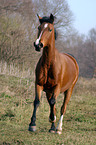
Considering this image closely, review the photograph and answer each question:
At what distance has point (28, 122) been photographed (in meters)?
6.95

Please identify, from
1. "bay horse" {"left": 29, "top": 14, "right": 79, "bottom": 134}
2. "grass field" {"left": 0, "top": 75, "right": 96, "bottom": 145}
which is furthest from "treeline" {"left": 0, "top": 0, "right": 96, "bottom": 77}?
"bay horse" {"left": 29, "top": 14, "right": 79, "bottom": 134}

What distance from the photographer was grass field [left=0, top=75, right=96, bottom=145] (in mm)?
4555

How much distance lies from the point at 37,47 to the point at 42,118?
4.20 meters

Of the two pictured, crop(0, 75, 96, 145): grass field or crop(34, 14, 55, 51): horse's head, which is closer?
crop(34, 14, 55, 51): horse's head

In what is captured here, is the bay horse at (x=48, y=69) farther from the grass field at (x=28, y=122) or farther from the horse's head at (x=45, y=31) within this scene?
the grass field at (x=28, y=122)

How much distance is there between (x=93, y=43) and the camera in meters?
46.0

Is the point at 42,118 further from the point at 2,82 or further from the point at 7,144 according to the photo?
the point at 2,82

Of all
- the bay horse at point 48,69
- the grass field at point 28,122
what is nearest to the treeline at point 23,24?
the grass field at point 28,122

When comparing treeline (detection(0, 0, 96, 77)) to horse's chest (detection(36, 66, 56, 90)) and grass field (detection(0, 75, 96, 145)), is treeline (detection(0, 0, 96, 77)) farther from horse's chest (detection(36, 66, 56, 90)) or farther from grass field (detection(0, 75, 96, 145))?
horse's chest (detection(36, 66, 56, 90))

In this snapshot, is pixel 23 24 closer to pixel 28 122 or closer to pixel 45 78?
pixel 28 122

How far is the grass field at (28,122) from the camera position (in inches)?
179

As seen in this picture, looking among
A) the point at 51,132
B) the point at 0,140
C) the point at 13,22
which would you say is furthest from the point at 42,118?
the point at 13,22

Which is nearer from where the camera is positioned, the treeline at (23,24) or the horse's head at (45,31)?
the horse's head at (45,31)

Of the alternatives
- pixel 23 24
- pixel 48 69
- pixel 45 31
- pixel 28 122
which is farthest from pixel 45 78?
pixel 23 24
